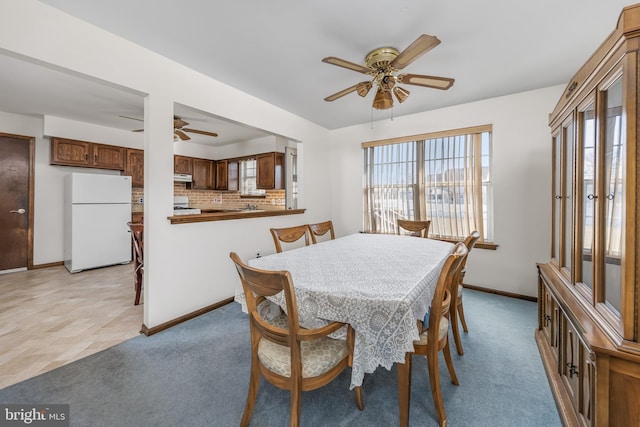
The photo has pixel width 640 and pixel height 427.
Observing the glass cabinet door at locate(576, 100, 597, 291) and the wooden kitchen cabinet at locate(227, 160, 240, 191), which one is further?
the wooden kitchen cabinet at locate(227, 160, 240, 191)

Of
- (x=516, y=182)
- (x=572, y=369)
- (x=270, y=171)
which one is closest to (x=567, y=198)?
(x=572, y=369)

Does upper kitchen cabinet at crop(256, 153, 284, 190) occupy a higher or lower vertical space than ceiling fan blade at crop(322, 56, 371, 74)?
lower

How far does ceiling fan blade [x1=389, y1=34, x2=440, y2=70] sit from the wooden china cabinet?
760 millimetres

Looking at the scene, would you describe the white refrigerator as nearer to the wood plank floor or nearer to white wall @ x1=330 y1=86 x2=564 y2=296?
the wood plank floor

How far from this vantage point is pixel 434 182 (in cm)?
366

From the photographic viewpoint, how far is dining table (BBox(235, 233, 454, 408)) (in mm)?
1109

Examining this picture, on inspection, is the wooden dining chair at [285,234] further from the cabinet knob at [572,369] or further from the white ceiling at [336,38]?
the cabinet knob at [572,369]

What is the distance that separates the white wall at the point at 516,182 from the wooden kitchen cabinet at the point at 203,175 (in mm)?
4878

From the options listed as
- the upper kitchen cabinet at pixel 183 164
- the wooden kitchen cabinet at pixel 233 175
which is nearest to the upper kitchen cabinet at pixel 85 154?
the upper kitchen cabinet at pixel 183 164

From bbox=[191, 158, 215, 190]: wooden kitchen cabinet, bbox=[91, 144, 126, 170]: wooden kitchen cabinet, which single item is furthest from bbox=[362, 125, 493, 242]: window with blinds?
bbox=[91, 144, 126, 170]: wooden kitchen cabinet

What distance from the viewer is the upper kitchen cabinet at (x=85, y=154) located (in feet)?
13.7

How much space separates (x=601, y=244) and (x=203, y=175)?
20.7 feet

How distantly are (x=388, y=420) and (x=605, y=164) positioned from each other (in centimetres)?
162

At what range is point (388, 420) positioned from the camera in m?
1.39
